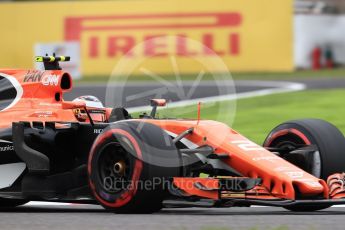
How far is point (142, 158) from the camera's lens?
911 centimetres

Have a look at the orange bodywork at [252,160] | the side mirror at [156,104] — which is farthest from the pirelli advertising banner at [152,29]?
the orange bodywork at [252,160]

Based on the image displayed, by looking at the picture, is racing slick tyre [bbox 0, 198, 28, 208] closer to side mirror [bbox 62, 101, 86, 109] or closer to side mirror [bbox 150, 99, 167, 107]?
side mirror [bbox 62, 101, 86, 109]

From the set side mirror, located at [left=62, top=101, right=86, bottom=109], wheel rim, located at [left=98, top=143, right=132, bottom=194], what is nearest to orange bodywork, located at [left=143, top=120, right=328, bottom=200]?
wheel rim, located at [left=98, top=143, right=132, bottom=194]

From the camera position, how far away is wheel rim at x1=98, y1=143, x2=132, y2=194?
9320 mm

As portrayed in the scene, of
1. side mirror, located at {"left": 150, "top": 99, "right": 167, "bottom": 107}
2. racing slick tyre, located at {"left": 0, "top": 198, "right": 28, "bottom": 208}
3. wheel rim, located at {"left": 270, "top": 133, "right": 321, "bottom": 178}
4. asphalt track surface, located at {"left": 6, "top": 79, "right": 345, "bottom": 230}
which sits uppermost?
side mirror, located at {"left": 150, "top": 99, "right": 167, "bottom": 107}

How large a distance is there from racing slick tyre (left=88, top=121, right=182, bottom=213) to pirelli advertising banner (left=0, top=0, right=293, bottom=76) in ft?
89.1

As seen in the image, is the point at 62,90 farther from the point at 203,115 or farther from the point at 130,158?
the point at 203,115

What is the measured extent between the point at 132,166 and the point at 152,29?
29387mm

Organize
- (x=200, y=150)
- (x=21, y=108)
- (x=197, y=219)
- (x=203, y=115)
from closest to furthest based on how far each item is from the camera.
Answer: (x=197, y=219) < (x=200, y=150) < (x=21, y=108) < (x=203, y=115)

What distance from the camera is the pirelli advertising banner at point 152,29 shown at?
37.5 metres

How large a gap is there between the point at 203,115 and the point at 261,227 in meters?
11.3

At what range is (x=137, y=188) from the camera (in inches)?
358

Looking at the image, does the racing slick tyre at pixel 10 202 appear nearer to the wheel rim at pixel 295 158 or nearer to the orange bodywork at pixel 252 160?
the orange bodywork at pixel 252 160

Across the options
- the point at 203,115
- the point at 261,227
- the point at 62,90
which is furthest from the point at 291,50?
the point at 261,227
